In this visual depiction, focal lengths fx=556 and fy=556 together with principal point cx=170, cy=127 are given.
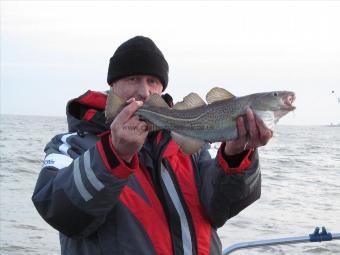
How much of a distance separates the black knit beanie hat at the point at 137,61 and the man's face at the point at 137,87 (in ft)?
0.11

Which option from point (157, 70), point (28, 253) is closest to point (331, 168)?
point (28, 253)

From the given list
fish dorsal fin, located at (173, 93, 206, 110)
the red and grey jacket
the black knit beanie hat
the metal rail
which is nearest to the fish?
fish dorsal fin, located at (173, 93, 206, 110)

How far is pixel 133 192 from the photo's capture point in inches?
Result: 129

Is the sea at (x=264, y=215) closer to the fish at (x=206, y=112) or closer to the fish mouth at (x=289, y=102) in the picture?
the fish at (x=206, y=112)

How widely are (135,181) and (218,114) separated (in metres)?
0.64

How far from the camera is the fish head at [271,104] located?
3.04m

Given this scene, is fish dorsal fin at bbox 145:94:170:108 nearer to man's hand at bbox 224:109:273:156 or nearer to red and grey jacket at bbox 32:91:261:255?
red and grey jacket at bbox 32:91:261:255

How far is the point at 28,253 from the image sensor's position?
31.3 feet

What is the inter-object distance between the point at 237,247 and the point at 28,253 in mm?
5604

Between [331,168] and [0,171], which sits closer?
[0,171]

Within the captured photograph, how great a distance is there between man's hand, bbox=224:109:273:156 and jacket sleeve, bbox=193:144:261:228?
0.12m

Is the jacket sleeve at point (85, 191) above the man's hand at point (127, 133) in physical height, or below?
below

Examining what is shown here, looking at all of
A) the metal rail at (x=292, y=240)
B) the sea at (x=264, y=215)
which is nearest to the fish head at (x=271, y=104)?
the sea at (x=264, y=215)

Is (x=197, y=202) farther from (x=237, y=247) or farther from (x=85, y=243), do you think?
(x=237, y=247)
